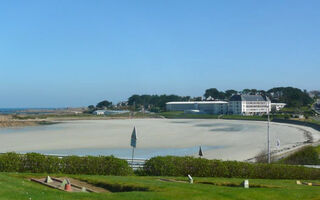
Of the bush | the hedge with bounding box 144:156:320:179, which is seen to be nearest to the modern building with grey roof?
the bush

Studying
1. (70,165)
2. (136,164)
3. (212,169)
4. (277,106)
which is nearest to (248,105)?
(277,106)

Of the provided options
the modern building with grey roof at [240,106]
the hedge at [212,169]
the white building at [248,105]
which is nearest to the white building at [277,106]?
the modern building with grey roof at [240,106]

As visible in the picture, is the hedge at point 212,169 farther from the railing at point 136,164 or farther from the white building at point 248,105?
the white building at point 248,105

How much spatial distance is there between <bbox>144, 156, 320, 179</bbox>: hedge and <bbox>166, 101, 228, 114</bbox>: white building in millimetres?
151011

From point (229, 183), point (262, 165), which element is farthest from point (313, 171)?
point (229, 183)

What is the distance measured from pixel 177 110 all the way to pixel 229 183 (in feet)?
585

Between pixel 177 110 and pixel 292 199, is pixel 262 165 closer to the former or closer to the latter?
pixel 292 199

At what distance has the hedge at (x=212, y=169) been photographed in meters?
17.8

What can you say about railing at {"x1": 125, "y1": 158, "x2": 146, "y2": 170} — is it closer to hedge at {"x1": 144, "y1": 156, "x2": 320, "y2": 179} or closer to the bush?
hedge at {"x1": 144, "y1": 156, "x2": 320, "y2": 179}

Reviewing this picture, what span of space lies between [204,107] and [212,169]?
539 ft

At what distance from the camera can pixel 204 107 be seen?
181 meters

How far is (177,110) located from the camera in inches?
7584

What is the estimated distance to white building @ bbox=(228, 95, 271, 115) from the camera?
15500 centimetres

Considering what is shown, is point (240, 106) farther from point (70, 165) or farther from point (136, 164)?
point (70, 165)
